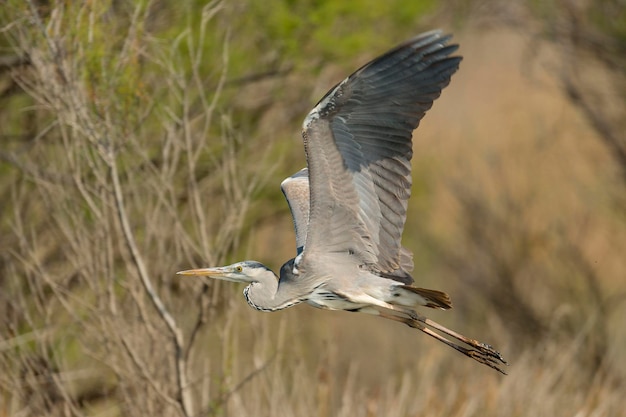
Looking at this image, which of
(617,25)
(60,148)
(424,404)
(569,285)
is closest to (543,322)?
(569,285)

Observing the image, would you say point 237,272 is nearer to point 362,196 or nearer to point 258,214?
point 362,196

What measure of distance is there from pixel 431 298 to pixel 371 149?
86 centimetres

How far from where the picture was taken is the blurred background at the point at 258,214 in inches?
269

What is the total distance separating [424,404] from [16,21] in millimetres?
3608

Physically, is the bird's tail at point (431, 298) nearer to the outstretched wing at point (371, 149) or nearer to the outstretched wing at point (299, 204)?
the outstretched wing at point (371, 149)

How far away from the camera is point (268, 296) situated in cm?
684

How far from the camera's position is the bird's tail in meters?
6.26

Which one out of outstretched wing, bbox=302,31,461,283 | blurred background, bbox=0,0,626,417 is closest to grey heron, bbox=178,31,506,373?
outstretched wing, bbox=302,31,461,283

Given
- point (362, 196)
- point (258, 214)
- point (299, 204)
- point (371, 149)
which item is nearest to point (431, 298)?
point (362, 196)

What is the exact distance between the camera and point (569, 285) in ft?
45.7

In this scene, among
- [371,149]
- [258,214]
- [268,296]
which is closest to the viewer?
[371,149]

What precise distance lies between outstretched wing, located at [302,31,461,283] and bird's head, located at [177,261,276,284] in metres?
0.34

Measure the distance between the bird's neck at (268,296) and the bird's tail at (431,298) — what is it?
0.70m

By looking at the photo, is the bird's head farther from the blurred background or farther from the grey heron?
the blurred background
